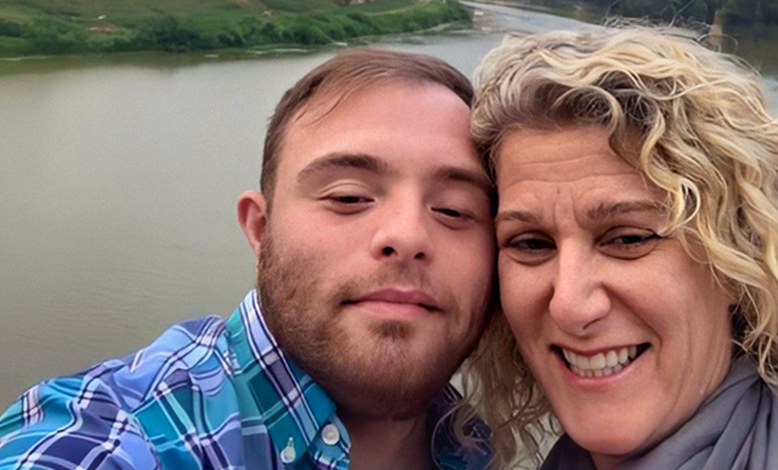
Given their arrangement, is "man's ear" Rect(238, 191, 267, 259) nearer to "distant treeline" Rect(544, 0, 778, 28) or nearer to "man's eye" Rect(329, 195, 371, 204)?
"man's eye" Rect(329, 195, 371, 204)

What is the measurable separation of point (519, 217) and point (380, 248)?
0.63ft

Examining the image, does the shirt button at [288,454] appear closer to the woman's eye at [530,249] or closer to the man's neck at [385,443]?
the man's neck at [385,443]

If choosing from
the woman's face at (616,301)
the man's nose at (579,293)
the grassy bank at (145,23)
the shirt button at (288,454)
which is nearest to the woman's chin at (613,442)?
the woman's face at (616,301)

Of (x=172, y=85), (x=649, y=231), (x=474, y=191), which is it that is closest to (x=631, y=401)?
A: (x=649, y=231)

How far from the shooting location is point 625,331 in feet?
3.09

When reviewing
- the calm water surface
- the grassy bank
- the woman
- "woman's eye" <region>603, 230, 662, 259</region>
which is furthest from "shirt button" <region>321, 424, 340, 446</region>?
the grassy bank

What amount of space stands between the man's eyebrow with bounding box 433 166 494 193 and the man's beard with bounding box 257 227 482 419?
0.55 ft

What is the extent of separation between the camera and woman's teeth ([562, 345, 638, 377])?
0.96m

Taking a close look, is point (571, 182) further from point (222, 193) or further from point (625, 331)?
point (222, 193)

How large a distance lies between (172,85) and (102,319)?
4421 mm

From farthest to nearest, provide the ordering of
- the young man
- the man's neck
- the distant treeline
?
the distant treeline
the man's neck
the young man

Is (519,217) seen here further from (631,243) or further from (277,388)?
→ (277,388)

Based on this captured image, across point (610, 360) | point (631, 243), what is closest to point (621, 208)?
point (631, 243)

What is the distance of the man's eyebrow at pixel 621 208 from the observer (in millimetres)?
938
